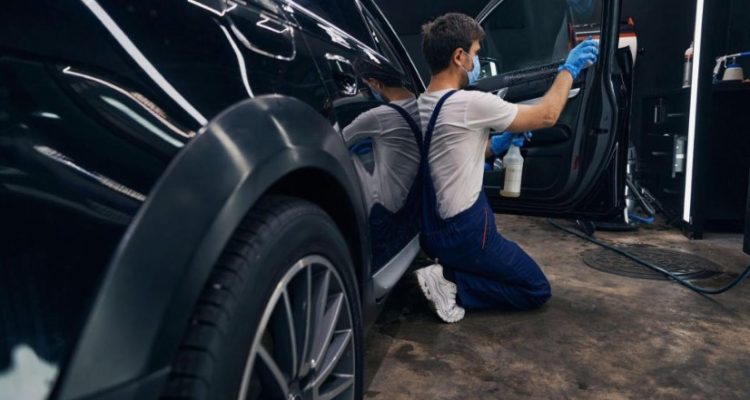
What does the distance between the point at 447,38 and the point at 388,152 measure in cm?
71

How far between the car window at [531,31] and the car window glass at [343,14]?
131 cm

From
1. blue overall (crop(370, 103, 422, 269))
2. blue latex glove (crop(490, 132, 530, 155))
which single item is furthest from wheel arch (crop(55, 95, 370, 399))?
blue latex glove (crop(490, 132, 530, 155))

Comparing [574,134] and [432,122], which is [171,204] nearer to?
[432,122]

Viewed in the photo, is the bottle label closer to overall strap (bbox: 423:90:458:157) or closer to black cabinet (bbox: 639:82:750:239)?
overall strap (bbox: 423:90:458:157)

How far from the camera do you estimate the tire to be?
26.0 inches

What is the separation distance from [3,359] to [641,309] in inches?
89.6

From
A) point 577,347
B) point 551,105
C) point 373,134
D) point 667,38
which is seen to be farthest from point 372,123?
point 667,38

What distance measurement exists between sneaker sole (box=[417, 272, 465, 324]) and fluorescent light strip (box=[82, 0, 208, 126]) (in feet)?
4.86

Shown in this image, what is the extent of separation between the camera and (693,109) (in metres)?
3.36

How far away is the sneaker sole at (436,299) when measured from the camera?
2047mm

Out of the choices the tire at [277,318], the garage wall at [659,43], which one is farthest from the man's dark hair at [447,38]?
the garage wall at [659,43]

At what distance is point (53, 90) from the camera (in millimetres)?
567

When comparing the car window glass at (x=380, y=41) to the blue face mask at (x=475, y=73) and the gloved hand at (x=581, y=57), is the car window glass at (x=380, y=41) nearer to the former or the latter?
the gloved hand at (x=581, y=57)

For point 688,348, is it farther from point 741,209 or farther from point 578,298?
point 741,209
